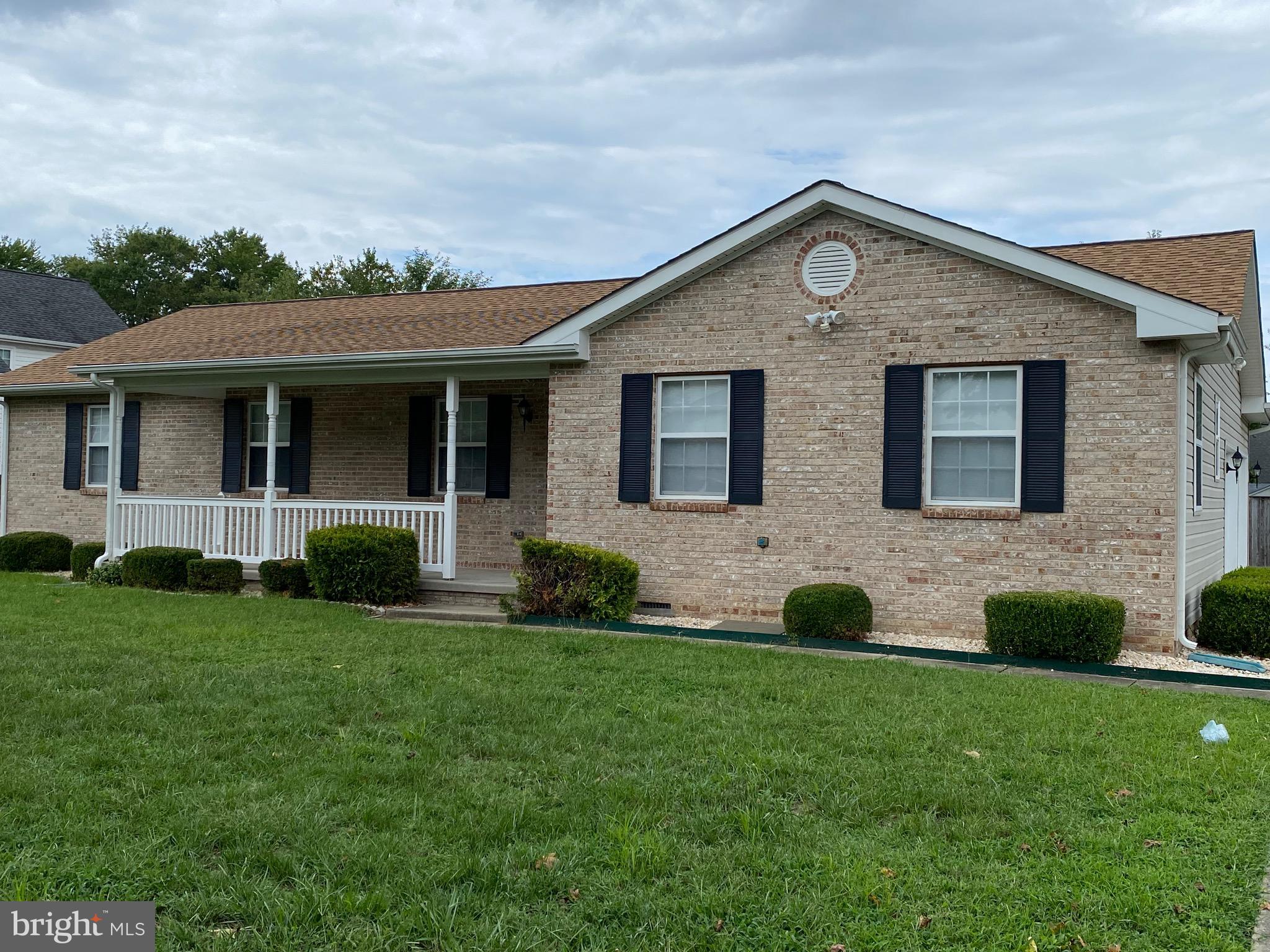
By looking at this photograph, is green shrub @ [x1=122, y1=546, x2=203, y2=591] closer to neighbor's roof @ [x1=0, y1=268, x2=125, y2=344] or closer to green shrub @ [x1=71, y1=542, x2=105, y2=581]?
green shrub @ [x1=71, y1=542, x2=105, y2=581]

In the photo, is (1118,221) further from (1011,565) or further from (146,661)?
(146,661)

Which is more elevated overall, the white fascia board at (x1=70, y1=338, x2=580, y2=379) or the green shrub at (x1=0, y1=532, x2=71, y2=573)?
the white fascia board at (x1=70, y1=338, x2=580, y2=379)

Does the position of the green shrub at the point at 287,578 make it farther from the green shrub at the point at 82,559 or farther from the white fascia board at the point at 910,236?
the white fascia board at the point at 910,236

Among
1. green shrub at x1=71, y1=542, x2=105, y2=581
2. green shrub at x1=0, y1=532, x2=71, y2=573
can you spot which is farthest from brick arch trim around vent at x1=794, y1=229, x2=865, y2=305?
green shrub at x1=0, y1=532, x2=71, y2=573

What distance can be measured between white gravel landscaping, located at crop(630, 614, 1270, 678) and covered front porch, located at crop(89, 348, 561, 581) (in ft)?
7.51

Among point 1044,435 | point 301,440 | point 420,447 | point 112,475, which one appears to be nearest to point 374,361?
point 420,447

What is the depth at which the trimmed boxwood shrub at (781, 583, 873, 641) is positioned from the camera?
981 centimetres

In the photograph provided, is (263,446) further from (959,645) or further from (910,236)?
(959,645)

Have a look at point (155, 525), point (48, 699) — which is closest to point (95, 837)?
point (48, 699)

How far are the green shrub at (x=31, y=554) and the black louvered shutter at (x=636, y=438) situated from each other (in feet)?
32.6

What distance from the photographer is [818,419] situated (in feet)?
35.5

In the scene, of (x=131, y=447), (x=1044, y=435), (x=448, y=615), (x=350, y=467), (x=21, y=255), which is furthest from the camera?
(x=21, y=255)

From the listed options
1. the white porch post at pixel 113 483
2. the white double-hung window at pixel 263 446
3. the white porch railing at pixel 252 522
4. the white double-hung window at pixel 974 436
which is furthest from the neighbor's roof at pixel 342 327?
the white double-hung window at pixel 974 436

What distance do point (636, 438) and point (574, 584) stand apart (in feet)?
6.24
